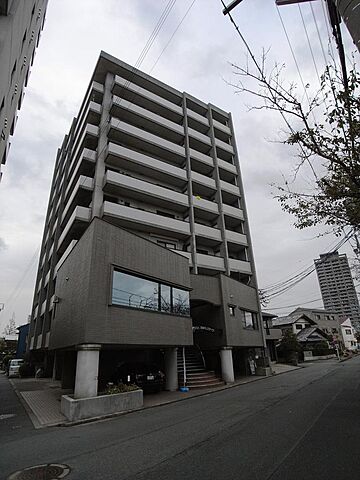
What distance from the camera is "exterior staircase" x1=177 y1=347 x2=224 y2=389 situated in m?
15.9

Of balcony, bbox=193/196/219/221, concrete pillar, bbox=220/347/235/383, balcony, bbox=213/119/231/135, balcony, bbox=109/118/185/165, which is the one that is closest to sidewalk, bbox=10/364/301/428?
concrete pillar, bbox=220/347/235/383

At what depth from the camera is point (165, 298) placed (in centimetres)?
1455

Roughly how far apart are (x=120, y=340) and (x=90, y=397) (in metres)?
2.25

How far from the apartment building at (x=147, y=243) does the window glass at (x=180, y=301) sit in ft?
A: 0.19

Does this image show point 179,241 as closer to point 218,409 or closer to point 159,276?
point 159,276

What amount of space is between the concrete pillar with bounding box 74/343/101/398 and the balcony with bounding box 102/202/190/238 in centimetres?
1161

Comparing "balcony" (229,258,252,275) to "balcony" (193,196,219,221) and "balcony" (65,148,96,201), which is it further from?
"balcony" (65,148,96,201)

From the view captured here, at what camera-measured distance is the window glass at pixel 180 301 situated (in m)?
15.1

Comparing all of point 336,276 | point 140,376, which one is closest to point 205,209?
point 336,276

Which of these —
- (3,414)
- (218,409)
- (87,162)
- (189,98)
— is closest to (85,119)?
(87,162)

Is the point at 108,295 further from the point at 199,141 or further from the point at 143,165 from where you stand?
the point at 199,141

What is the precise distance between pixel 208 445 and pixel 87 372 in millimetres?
5730

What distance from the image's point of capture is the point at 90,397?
31.0 ft

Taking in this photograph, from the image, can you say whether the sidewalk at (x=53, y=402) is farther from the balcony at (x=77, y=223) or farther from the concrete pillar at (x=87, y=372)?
the balcony at (x=77, y=223)
